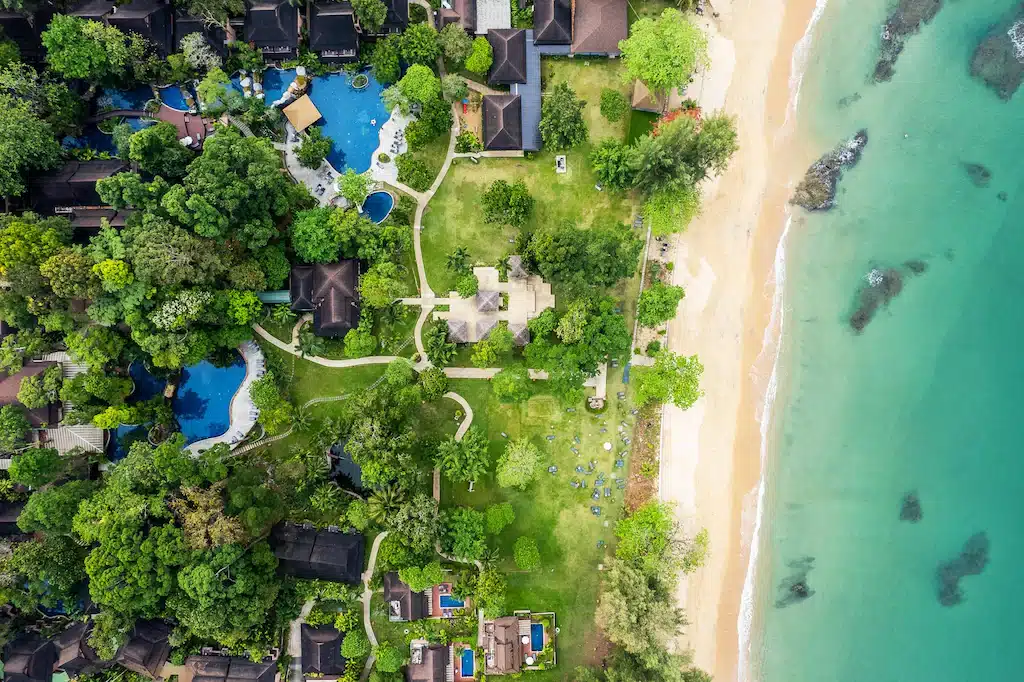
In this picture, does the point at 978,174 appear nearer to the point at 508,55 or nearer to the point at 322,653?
the point at 508,55

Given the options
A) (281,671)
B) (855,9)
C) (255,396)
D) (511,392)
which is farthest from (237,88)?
(855,9)

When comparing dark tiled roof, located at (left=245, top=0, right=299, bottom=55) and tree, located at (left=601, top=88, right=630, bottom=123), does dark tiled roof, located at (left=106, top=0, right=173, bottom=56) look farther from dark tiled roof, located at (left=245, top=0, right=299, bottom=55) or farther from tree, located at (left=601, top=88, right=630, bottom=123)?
tree, located at (left=601, top=88, right=630, bottom=123)

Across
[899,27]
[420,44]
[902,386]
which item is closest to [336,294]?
[420,44]

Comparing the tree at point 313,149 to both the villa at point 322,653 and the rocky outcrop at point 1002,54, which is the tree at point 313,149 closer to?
the villa at point 322,653

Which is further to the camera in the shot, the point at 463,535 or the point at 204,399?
the point at 204,399

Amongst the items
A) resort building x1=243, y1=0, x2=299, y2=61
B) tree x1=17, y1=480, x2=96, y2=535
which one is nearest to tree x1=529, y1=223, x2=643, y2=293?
resort building x1=243, y1=0, x2=299, y2=61

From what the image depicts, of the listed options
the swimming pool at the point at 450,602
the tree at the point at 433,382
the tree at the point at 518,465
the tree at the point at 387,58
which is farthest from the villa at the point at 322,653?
the tree at the point at 387,58
